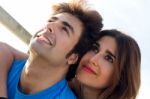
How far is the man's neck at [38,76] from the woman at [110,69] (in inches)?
7.1

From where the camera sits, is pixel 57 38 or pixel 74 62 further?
pixel 74 62

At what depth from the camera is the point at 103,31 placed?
3.72 metres

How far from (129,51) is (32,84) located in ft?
2.37

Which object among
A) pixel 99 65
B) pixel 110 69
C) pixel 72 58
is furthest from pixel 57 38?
pixel 110 69

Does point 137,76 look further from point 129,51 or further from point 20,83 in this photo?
point 20,83

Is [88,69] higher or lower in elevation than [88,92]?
higher

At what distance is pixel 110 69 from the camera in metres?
3.58

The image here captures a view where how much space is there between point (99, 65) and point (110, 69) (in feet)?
0.41

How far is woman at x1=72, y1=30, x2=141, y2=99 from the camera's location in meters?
3.52

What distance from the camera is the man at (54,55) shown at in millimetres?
3406

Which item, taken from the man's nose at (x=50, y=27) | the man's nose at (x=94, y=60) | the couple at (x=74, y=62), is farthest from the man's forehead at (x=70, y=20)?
the man's nose at (x=94, y=60)

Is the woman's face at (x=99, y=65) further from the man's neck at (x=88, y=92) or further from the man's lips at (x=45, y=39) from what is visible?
the man's lips at (x=45, y=39)

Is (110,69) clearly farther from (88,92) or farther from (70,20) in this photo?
(70,20)

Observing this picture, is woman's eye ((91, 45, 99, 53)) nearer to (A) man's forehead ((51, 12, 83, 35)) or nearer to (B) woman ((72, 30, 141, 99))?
(B) woman ((72, 30, 141, 99))
